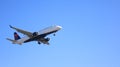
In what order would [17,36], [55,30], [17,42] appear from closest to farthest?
1. [55,30]
2. [17,42]
3. [17,36]

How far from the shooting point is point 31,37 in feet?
306

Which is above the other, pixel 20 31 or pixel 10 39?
pixel 10 39

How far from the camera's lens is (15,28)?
91.2 metres

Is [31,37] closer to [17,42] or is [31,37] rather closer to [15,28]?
[15,28]

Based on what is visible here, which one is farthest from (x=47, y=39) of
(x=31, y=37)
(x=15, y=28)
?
(x=15, y=28)

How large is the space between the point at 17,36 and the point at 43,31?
3641 cm

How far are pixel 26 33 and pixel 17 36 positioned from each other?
32940 millimetres

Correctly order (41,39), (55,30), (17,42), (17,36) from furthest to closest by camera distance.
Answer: (17,36)
(17,42)
(41,39)
(55,30)

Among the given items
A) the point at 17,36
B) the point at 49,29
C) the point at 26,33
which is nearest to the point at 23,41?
the point at 26,33

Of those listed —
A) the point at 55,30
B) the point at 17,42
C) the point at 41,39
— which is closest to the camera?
the point at 55,30

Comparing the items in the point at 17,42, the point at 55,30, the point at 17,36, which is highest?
the point at 17,36

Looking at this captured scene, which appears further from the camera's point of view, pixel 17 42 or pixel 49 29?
pixel 17 42

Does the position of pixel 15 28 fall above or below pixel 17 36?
below

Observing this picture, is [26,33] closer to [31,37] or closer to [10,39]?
[31,37]
